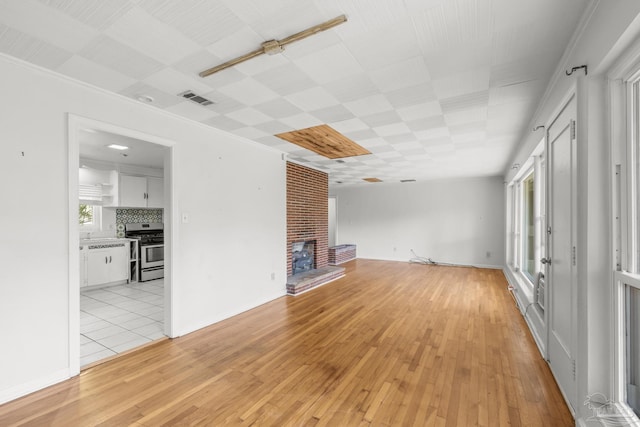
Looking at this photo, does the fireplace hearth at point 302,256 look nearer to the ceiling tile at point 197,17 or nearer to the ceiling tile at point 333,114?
the ceiling tile at point 333,114

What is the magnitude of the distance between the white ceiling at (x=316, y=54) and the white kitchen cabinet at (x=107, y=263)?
3.87 m

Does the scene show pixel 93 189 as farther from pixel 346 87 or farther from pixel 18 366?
pixel 346 87

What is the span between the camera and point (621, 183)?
4.71 feet

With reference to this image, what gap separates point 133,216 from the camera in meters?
6.41

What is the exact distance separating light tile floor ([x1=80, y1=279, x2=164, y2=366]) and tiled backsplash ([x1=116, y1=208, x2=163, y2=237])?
1.48m

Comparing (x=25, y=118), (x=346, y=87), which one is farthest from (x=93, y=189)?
(x=346, y=87)

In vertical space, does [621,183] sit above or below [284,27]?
below

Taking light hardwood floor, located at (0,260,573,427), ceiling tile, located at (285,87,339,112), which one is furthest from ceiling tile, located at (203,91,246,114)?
light hardwood floor, located at (0,260,573,427)

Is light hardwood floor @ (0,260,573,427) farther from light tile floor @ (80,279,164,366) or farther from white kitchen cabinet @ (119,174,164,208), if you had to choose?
white kitchen cabinet @ (119,174,164,208)

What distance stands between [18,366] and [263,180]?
3237 mm

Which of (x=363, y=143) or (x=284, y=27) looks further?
(x=363, y=143)

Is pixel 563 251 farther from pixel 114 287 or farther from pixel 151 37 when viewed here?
pixel 114 287

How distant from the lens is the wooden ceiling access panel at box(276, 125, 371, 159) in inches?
144

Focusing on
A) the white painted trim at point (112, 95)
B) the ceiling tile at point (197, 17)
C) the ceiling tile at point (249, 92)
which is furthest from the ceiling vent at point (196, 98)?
the ceiling tile at point (197, 17)
